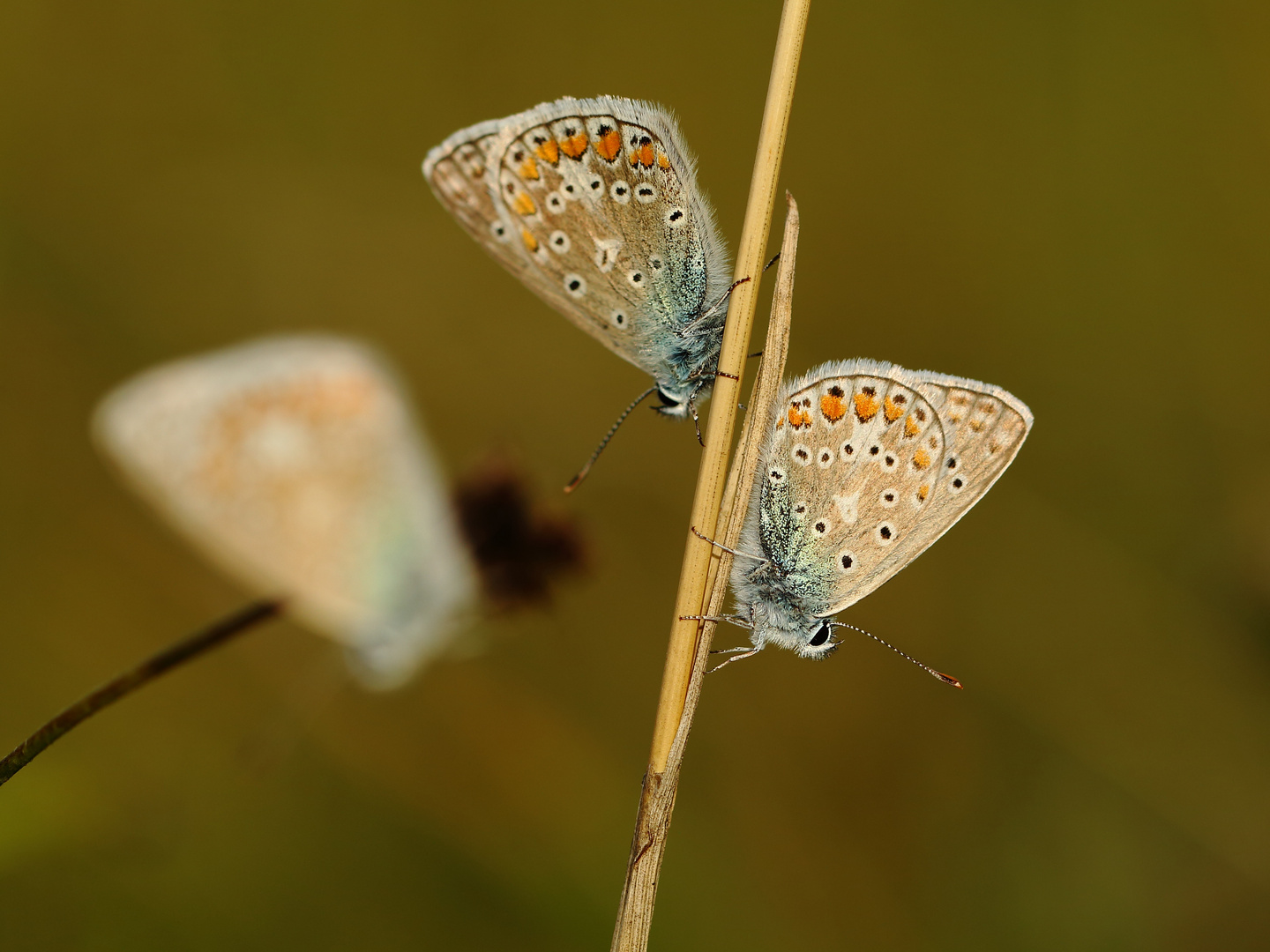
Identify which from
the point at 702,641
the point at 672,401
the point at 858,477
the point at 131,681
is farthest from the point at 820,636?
the point at 131,681

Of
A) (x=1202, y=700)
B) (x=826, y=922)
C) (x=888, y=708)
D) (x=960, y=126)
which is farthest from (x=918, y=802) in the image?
(x=960, y=126)

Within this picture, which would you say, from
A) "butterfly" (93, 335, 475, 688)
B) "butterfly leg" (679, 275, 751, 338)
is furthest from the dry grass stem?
"butterfly" (93, 335, 475, 688)

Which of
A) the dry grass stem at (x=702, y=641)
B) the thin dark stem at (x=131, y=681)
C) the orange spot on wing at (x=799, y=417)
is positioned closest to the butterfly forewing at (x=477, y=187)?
the orange spot on wing at (x=799, y=417)

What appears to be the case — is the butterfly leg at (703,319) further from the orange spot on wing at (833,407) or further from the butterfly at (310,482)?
the butterfly at (310,482)

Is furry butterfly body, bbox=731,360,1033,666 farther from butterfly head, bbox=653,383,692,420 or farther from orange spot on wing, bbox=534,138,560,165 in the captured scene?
orange spot on wing, bbox=534,138,560,165

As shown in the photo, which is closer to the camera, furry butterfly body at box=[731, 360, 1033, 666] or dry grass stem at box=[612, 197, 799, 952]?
dry grass stem at box=[612, 197, 799, 952]

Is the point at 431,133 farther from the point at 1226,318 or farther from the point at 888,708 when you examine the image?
the point at 1226,318
